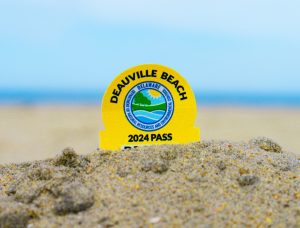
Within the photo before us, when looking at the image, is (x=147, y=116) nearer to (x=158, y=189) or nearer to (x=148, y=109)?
(x=148, y=109)

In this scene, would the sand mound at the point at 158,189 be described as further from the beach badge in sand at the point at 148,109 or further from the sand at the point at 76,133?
the sand at the point at 76,133

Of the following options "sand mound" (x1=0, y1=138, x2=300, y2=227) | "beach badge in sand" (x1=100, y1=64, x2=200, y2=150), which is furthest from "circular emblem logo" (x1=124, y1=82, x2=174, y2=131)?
"sand mound" (x1=0, y1=138, x2=300, y2=227)

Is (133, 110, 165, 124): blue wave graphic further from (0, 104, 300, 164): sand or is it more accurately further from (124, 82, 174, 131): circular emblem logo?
(0, 104, 300, 164): sand

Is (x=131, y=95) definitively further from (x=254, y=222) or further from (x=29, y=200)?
(x=254, y=222)

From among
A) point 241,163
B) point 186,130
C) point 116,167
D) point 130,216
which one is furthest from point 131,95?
point 130,216

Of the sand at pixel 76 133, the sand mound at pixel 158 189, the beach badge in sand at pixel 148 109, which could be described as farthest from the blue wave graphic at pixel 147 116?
the sand at pixel 76 133

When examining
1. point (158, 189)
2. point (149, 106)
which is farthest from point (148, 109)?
point (158, 189)
